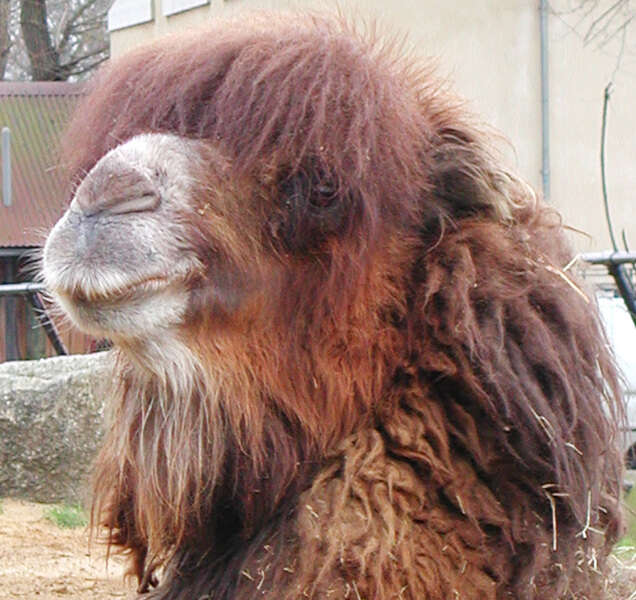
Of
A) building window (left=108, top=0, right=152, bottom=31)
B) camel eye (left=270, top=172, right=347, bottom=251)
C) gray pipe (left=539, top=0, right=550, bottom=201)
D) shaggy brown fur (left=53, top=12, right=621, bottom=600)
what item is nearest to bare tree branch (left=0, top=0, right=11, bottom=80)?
building window (left=108, top=0, right=152, bottom=31)

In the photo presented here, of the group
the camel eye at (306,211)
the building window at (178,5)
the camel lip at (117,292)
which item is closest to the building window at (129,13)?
the building window at (178,5)

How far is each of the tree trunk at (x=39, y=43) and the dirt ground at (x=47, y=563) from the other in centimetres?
2029

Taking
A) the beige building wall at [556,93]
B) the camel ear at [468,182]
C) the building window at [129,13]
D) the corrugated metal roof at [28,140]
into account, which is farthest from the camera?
the building window at [129,13]

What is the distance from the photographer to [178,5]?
17609mm

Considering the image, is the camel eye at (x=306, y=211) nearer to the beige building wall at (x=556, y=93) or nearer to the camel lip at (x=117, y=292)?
the camel lip at (x=117, y=292)

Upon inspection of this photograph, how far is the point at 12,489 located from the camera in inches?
287

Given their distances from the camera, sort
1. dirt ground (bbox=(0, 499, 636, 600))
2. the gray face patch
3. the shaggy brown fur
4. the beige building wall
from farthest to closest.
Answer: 1. the beige building wall
2. dirt ground (bbox=(0, 499, 636, 600))
3. the shaggy brown fur
4. the gray face patch

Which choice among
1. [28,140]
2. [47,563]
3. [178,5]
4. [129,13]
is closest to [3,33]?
[129,13]

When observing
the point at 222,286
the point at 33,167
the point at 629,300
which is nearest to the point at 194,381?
the point at 222,286

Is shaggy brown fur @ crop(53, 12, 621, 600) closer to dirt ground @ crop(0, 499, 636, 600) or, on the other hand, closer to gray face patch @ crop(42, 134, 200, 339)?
gray face patch @ crop(42, 134, 200, 339)

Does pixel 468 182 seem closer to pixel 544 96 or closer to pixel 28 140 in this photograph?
pixel 544 96

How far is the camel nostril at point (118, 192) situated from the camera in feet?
9.50

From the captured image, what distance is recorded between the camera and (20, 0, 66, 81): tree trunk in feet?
86.1

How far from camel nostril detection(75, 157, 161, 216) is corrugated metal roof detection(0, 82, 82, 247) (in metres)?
11.9
